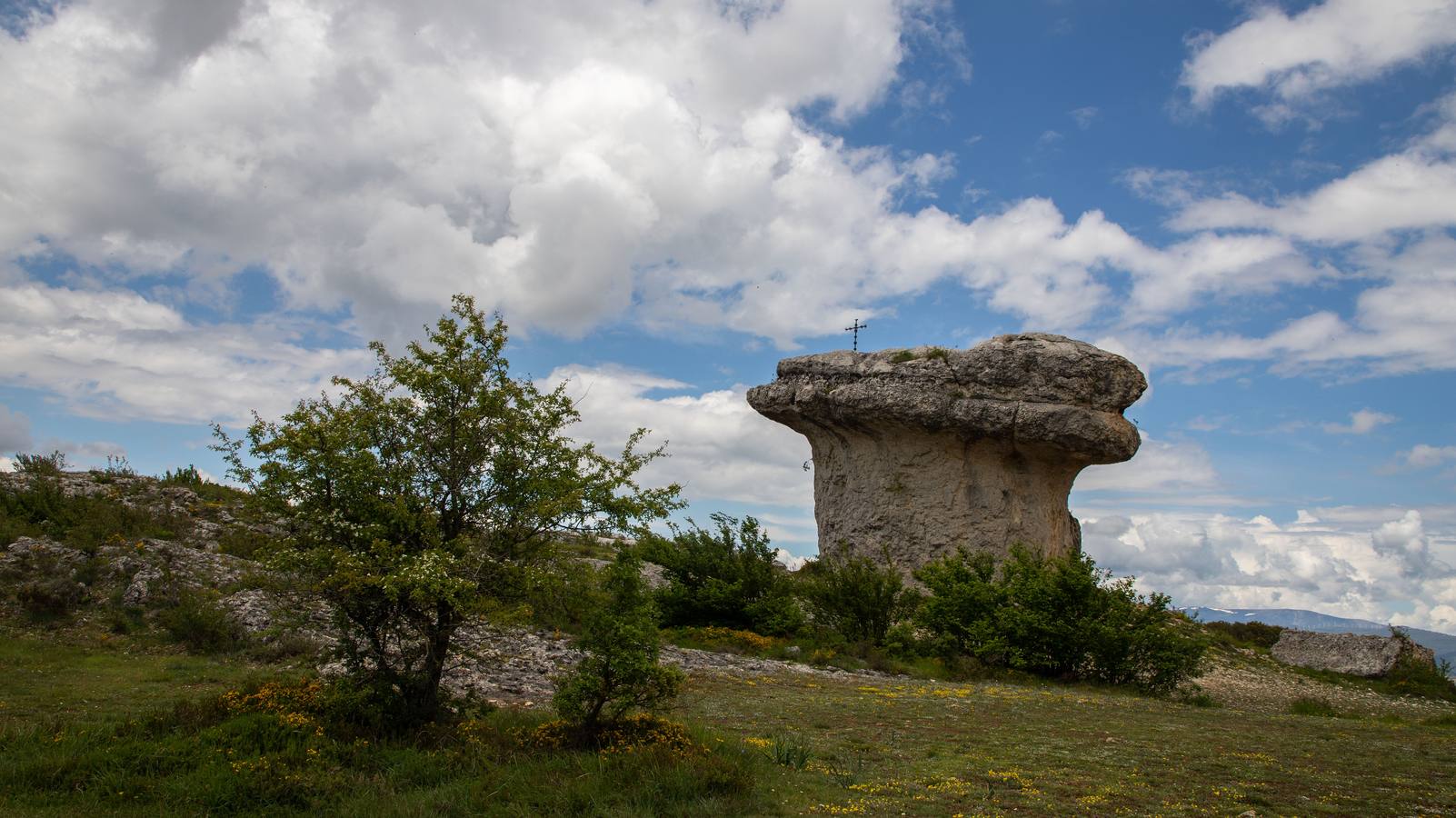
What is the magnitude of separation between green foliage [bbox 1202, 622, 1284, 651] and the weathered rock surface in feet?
6.65

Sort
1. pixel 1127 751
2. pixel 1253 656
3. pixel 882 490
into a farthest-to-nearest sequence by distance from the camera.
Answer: pixel 882 490
pixel 1253 656
pixel 1127 751

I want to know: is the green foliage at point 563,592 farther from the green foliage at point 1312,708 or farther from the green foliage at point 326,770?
the green foliage at point 1312,708

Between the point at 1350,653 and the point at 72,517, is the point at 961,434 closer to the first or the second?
the point at 1350,653

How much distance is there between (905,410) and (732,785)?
21008mm

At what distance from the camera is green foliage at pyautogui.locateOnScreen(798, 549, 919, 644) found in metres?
22.6

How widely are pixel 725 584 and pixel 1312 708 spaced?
12.7 metres

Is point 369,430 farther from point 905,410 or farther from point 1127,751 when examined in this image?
point 905,410

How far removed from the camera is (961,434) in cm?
2788

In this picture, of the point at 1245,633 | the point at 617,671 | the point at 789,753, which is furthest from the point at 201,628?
the point at 1245,633

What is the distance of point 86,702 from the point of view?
10727 mm

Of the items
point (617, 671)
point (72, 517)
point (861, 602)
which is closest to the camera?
point (617, 671)

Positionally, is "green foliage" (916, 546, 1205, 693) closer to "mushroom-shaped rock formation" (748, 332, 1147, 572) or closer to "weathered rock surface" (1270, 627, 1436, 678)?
"mushroom-shaped rock formation" (748, 332, 1147, 572)

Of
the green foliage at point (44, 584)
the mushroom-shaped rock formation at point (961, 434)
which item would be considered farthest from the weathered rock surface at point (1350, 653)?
the green foliage at point (44, 584)

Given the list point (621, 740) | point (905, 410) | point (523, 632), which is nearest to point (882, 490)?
point (905, 410)
